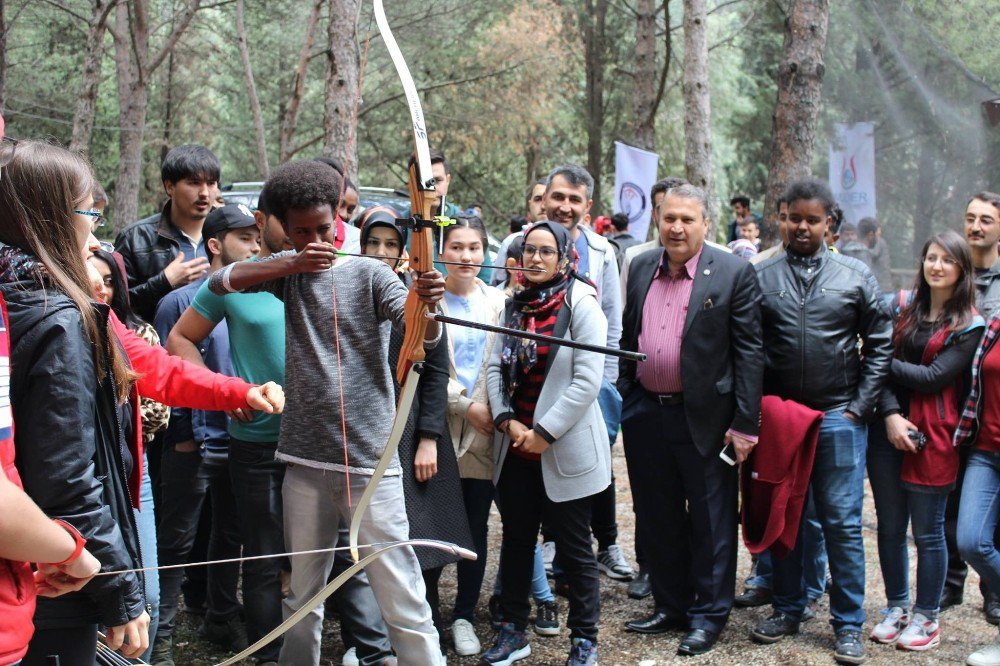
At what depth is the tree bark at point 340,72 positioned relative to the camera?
23.6 ft

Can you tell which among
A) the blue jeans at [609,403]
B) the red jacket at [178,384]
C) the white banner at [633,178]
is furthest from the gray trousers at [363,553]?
the white banner at [633,178]

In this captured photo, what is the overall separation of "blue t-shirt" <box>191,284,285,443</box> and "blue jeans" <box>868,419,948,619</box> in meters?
2.73

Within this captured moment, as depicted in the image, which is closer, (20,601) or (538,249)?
(20,601)

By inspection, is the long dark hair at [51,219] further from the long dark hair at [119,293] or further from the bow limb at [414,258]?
the long dark hair at [119,293]

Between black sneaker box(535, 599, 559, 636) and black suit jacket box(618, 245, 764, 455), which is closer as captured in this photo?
black suit jacket box(618, 245, 764, 455)

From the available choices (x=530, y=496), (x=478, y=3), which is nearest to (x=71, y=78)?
(x=478, y=3)

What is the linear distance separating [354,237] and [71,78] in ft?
59.7

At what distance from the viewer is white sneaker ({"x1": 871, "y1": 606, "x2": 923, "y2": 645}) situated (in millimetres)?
4652

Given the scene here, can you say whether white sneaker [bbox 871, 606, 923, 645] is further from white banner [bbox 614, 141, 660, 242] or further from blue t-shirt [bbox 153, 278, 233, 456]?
white banner [bbox 614, 141, 660, 242]

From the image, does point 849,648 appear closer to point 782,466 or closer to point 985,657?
point 985,657

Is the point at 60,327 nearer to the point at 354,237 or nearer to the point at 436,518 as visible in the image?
the point at 436,518

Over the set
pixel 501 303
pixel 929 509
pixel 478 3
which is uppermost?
pixel 478 3

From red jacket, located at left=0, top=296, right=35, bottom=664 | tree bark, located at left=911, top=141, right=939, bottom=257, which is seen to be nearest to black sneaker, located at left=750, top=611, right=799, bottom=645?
red jacket, located at left=0, top=296, right=35, bottom=664

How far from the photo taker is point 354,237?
494 cm
